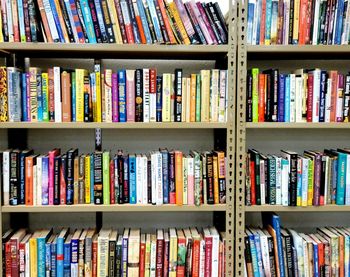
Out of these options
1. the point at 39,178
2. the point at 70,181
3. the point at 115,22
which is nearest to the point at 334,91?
the point at 115,22

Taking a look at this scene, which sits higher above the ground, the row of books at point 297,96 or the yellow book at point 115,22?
the yellow book at point 115,22

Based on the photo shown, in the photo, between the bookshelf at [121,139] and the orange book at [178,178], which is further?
the bookshelf at [121,139]

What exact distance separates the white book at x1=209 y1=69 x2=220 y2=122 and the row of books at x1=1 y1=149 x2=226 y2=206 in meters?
0.16

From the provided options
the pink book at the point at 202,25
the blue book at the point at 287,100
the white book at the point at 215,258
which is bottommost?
the white book at the point at 215,258

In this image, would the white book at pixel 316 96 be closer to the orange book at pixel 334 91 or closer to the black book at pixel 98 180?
the orange book at pixel 334 91

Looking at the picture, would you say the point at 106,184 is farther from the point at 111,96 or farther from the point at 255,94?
the point at 255,94

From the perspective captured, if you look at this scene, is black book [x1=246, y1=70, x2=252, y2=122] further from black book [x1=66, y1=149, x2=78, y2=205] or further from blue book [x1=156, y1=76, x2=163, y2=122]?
black book [x1=66, y1=149, x2=78, y2=205]

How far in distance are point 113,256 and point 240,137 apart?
714mm

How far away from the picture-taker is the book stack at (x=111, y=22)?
57.1 inches

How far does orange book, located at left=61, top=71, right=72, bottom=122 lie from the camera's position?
4.83ft

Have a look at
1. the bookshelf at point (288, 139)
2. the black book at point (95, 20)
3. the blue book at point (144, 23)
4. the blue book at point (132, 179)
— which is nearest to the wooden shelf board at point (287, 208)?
the bookshelf at point (288, 139)

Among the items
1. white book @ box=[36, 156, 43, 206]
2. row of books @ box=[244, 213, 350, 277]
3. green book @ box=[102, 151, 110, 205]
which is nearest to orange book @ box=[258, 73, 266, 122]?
row of books @ box=[244, 213, 350, 277]

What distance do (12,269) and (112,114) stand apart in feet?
2.45

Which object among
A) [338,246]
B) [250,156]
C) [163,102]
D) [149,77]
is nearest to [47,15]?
[149,77]
